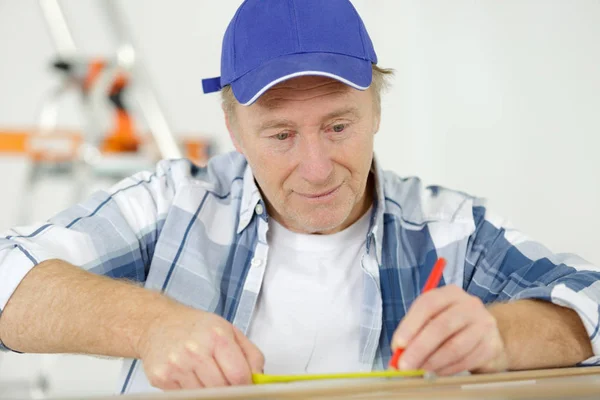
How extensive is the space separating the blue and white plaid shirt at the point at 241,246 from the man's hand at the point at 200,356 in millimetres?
385

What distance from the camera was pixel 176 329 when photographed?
979 millimetres

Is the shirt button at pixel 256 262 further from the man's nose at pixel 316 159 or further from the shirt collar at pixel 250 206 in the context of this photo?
the man's nose at pixel 316 159

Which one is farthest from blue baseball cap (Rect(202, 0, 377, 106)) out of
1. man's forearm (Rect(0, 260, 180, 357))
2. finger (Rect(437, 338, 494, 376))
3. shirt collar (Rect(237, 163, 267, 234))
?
finger (Rect(437, 338, 494, 376))

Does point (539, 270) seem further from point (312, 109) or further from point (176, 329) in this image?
point (176, 329)

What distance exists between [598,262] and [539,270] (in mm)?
2230

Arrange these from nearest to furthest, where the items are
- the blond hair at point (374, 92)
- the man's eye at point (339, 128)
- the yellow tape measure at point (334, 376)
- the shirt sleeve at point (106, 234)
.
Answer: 1. the yellow tape measure at point (334, 376)
2. the shirt sleeve at point (106, 234)
3. the man's eye at point (339, 128)
4. the blond hair at point (374, 92)

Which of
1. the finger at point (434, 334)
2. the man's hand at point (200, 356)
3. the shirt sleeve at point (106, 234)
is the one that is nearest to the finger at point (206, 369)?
the man's hand at point (200, 356)

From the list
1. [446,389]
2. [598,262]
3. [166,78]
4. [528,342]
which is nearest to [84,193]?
[166,78]

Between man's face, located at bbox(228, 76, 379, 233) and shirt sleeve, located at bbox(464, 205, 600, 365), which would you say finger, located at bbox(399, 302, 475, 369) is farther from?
man's face, located at bbox(228, 76, 379, 233)

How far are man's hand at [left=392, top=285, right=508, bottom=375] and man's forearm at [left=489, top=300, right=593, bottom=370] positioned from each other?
0.35ft

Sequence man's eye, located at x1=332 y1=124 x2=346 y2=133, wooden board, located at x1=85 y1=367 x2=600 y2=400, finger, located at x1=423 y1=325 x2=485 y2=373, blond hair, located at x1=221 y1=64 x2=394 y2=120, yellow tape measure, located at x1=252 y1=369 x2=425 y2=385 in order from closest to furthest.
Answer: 1. wooden board, located at x1=85 y1=367 x2=600 y2=400
2. yellow tape measure, located at x1=252 y1=369 x2=425 y2=385
3. finger, located at x1=423 y1=325 x2=485 y2=373
4. man's eye, located at x1=332 y1=124 x2=346 y2=133
5. blond hair, located at x1=221 y1=64 x2=394 y2=120

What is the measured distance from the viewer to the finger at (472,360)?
38.3 inches

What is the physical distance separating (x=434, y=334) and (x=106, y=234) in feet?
2.38

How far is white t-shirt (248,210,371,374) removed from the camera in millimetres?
1356
